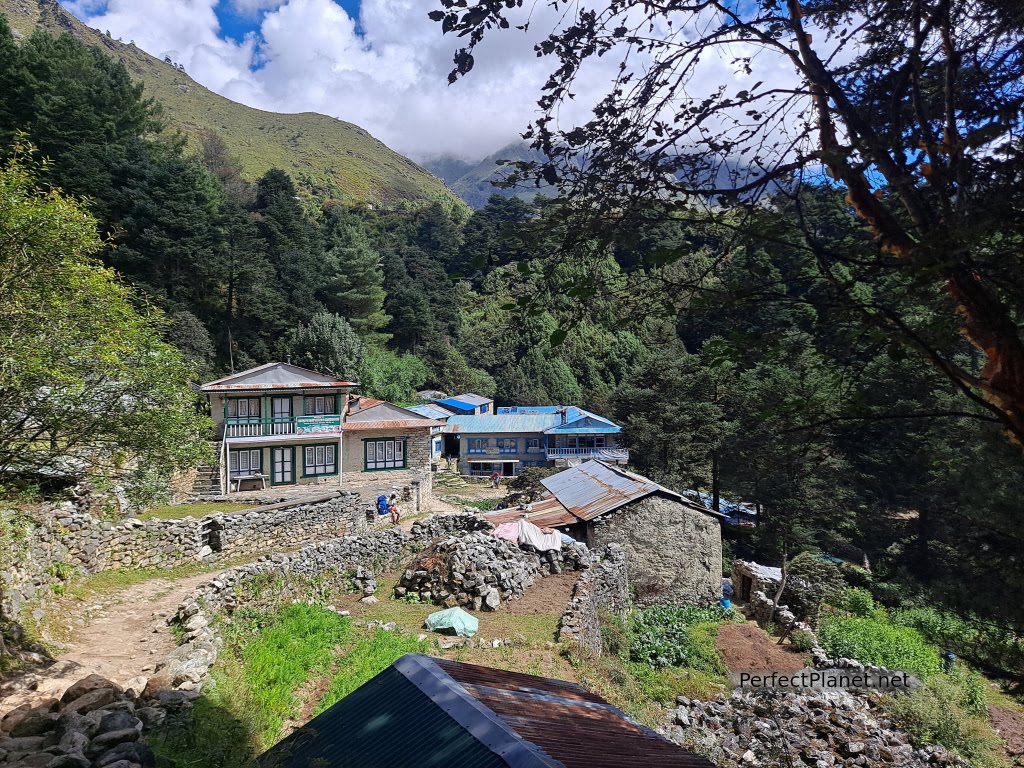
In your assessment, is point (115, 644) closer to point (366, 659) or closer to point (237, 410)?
point (366, 659)

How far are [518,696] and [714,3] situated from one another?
518cm

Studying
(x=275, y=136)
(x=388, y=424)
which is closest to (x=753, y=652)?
(x=388, y=424)

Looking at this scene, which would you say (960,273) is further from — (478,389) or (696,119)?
(478,389)

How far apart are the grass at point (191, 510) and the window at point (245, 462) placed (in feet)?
15.3

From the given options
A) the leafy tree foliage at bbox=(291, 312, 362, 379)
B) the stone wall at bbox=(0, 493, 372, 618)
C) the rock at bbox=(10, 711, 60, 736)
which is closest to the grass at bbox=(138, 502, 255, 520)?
the stone wall at bbox=(0, 493, 372, 618)

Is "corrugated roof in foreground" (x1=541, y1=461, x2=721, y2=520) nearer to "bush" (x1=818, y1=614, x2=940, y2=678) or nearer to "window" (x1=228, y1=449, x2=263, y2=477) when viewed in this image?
"bush" (x1=818, y1=614, x2=940, y2=678)

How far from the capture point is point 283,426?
932 inches

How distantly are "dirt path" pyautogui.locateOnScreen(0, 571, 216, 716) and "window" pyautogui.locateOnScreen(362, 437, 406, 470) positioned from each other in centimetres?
1395

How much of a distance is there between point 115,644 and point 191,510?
889 cm

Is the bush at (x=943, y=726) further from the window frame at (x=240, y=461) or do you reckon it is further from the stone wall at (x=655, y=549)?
the window frame at (x=240, y=461)

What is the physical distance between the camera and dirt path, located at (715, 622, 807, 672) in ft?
41.5

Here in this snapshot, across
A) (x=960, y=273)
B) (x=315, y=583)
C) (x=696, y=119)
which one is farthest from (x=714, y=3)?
(x=315, y=583)

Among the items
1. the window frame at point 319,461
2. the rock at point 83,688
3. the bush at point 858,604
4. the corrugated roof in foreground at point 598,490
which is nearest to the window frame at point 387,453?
the window frame at point 319,461

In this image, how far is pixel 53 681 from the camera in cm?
673
